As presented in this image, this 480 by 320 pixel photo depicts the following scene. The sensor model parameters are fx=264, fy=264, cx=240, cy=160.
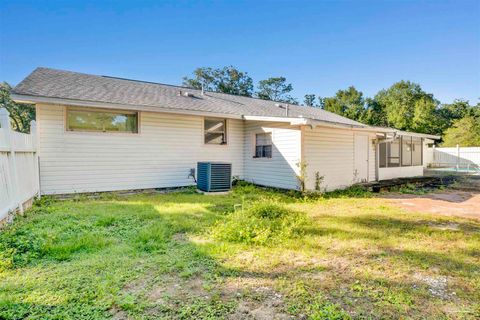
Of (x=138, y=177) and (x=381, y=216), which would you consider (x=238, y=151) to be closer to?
(x=138, y=177)

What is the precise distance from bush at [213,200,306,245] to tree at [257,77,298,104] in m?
32.4

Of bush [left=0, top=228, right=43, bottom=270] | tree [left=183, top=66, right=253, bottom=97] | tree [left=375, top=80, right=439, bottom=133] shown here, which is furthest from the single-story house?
tree [left=183, top=66, right=253, bottom=97]

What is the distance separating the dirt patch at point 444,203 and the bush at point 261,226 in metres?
3.69

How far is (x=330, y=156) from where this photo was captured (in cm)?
923

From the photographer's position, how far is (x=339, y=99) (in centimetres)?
3662

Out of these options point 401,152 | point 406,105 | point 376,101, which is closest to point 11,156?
point 401,152

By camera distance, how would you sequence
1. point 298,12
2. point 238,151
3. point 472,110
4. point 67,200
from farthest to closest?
point 472,110 → point 298,12 → point 238,151 → point 67,200

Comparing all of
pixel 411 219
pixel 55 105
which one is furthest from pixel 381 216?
pixel 55 105

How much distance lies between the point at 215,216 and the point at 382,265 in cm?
318

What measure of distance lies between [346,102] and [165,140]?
32810 mm

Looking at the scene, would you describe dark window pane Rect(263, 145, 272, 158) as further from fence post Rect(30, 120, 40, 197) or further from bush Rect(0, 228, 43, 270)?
bush Rect(0, 228, 43, 270)

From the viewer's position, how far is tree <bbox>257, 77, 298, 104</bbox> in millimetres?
36094

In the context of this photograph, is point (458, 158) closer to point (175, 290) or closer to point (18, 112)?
point (175, 290)

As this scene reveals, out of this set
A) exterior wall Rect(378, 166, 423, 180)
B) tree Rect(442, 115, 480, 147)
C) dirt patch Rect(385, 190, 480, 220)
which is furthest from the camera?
tree Rect(442, 115, 480, 147)
